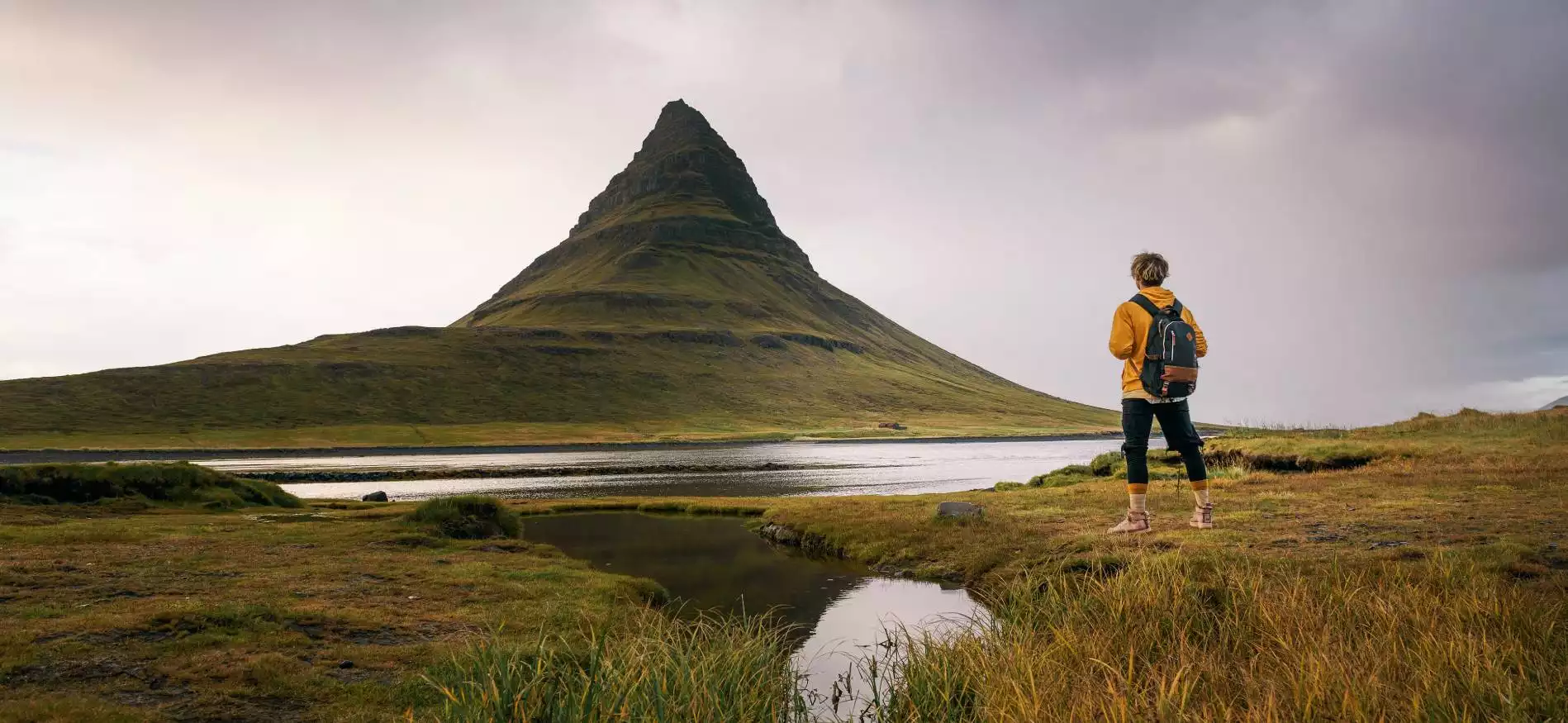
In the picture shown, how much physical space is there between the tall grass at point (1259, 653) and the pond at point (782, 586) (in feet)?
6.11

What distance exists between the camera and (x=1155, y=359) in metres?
12.3

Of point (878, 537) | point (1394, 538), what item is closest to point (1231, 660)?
point (1394, 538)

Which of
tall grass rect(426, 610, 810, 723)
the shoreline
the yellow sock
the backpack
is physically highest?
the backpack

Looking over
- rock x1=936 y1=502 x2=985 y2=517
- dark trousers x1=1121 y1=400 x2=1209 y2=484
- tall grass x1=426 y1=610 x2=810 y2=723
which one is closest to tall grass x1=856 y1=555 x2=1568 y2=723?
tall grass x1=426 y1=610 x2=810 y2=723

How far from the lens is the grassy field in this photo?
6219 mm

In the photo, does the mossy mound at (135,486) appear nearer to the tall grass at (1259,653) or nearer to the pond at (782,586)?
the pond at (782,586)

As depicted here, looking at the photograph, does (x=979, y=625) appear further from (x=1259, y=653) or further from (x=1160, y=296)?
(x=1160, y=296)

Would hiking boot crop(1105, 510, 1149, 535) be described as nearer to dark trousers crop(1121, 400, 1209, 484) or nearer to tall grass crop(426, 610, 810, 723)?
dark trousers crop(1121, 400, 1209, 484)

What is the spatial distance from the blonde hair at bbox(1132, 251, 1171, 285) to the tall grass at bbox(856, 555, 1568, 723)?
4833 millimetres

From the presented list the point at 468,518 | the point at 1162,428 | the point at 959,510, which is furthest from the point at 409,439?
the point at 1162,428

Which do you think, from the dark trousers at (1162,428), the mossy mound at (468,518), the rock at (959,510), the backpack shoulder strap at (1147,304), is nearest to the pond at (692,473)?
the mossy mound at (468,518)

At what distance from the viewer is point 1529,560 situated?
34.8ft

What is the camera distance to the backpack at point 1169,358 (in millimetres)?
12156

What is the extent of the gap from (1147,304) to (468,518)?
25.6 m
